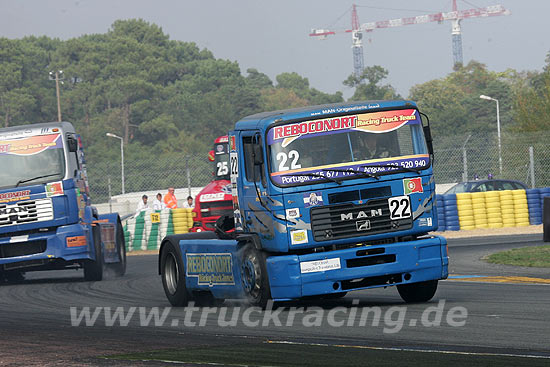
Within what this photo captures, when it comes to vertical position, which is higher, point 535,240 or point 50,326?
point 50,326

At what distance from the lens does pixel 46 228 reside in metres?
18.6

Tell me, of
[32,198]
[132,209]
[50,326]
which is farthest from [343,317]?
[132,209]

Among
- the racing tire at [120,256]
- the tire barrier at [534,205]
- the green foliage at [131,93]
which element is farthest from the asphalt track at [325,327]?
the green foliage at [131,93]

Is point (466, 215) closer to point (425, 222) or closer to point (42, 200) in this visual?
point (42, 200)

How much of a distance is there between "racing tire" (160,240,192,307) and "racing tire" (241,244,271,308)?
1422 millimetres

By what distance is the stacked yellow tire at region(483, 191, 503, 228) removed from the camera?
1131 inches

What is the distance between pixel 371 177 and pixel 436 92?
11010 cm

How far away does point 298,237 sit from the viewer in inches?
444

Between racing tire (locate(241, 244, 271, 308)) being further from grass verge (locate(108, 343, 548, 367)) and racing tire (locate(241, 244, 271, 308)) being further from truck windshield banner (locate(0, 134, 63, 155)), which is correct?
truck windshield banner (locate(0, 134, 63, 155))

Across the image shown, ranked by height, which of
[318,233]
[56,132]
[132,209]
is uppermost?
[56,132]

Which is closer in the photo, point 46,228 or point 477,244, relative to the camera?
point 46,228

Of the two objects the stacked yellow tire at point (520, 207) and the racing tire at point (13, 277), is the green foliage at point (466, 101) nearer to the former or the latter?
the stacked yellow tire at point (520, 207)

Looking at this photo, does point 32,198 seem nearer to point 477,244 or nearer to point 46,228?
point 46,228

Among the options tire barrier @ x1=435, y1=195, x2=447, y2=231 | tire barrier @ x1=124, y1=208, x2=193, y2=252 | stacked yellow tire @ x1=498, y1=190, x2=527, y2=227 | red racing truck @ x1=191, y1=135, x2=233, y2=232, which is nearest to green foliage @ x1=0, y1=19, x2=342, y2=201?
tire barrier @ x1=124, y1=208, x2=193, y2=252
